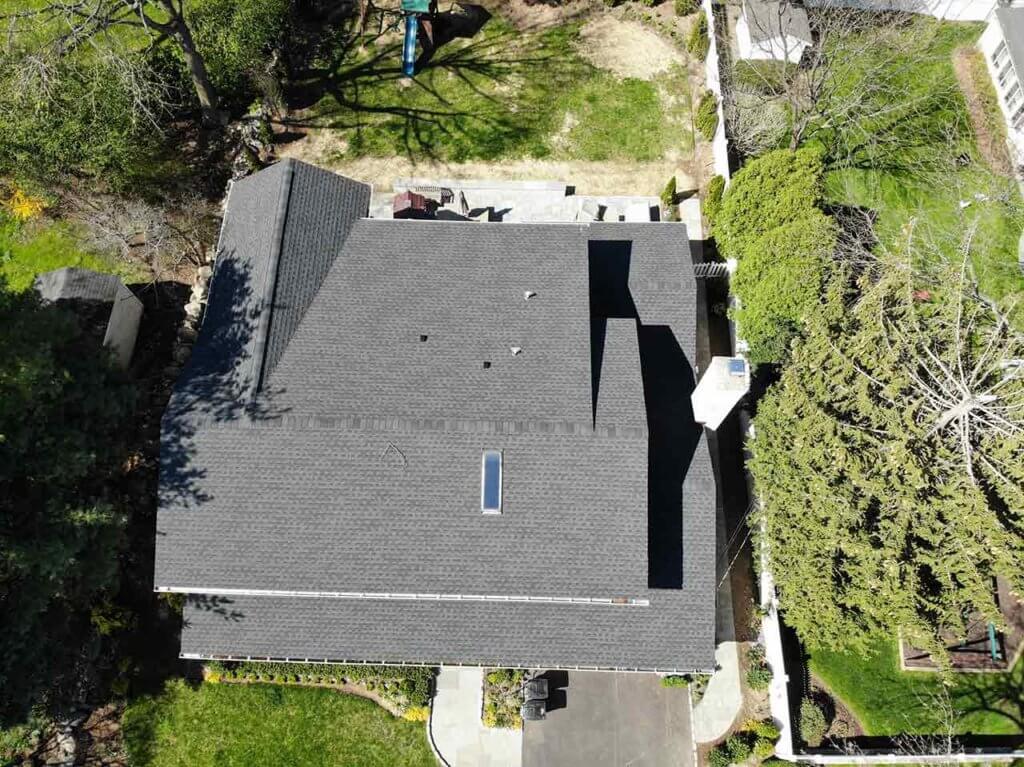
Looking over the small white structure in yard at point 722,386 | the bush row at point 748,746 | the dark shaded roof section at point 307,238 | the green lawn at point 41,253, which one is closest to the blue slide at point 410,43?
the dark shaded roof section at point 307,238

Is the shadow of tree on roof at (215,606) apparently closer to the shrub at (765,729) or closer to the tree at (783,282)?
the shrub at (765,729)

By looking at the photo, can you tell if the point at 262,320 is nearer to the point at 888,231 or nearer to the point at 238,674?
the point at 238,674

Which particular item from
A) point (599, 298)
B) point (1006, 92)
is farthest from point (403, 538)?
point (1006, 92)

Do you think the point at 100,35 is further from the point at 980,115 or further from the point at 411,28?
the point at 980,115

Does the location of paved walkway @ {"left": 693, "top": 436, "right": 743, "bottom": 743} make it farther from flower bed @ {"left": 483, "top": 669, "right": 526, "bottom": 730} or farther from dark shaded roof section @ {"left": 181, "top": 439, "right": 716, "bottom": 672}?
flower bed @ {"left": 483, "top": 669, "right": 526, "bottom": 730}

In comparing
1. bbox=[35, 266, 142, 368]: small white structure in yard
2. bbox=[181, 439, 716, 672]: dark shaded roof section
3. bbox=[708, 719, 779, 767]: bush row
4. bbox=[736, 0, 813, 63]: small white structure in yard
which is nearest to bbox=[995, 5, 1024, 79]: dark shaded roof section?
bbox=[736, 0, 813, 63]: small white structure in yard
